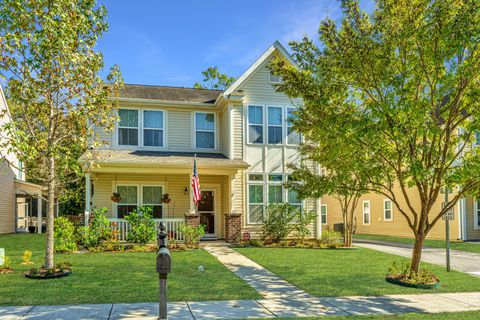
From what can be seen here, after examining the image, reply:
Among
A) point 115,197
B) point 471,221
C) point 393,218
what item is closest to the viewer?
point 115,197

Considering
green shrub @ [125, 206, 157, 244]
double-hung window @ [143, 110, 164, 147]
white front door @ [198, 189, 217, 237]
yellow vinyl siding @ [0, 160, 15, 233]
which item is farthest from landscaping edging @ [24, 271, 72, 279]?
yellow vinyl siding @ [0, 160, 15, 233]

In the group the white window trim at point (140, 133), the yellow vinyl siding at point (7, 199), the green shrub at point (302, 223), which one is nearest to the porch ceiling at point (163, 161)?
the white window trim at point (140, 133)

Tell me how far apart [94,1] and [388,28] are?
6877 mm

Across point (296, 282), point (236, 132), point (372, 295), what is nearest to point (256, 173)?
point (236, 132)

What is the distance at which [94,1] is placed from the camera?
10109 millimetres

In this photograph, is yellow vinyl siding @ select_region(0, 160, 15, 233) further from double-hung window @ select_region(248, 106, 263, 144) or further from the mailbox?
the mailbox

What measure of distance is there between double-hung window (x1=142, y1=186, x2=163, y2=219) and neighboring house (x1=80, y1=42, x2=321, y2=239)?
0.14ft

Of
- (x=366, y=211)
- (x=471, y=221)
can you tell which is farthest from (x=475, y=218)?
(x=366, y=211)

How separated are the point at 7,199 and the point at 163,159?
46.4 ft

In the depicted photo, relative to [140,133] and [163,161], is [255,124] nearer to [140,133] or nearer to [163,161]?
[163,161]

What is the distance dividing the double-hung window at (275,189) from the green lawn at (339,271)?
9.74ft

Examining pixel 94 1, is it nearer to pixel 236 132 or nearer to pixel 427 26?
pixel 427 26

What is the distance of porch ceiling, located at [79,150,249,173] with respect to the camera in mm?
15344

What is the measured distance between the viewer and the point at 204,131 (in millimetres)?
18703
